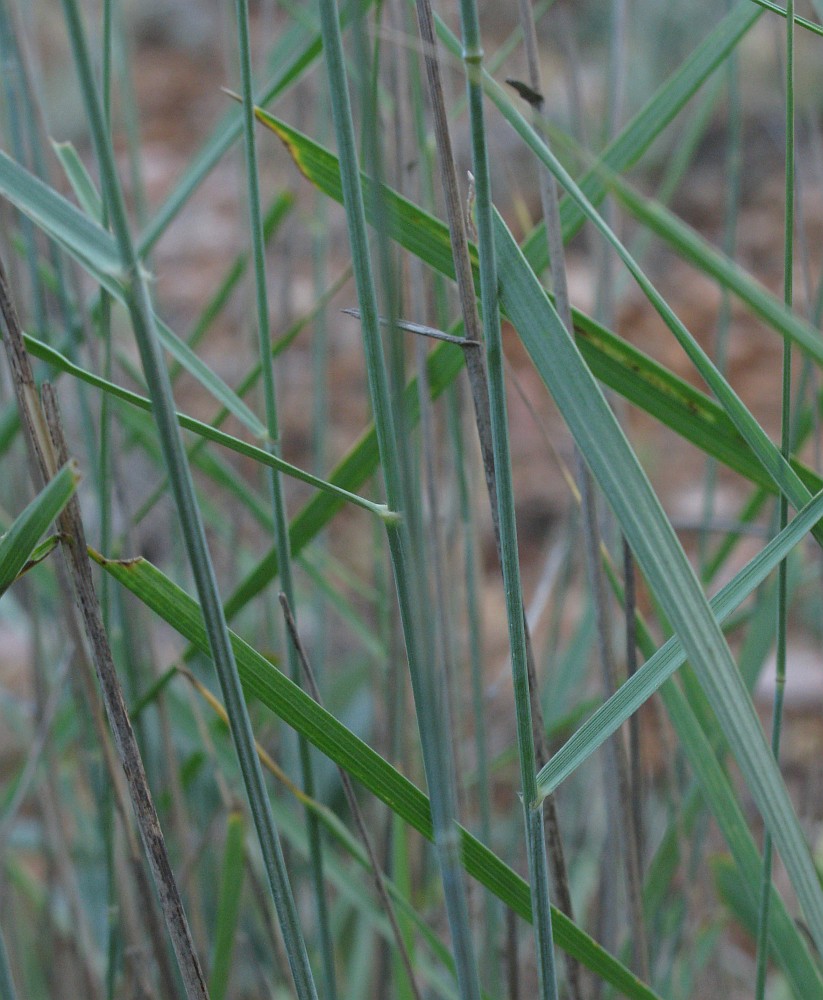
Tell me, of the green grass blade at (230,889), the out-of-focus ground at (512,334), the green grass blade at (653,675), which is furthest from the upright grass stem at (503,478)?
the out-of-focus ground at (512,334)

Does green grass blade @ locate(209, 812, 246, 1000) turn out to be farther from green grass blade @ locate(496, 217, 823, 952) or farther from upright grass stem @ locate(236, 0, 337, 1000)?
green grass blade @ locate(496, 217, 823, 952)

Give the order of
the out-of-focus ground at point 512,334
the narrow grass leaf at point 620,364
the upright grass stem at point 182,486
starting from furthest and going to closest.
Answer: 1. the out-of-focus ground at point 512,334
2. the narrow grass leaf at point 620,364
3. the upright grass stem at point 182,486

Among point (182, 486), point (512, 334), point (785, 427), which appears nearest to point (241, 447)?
point (182, 486)

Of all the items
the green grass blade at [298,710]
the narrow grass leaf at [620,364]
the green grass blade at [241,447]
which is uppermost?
the narrow grass leaf at [620,364]

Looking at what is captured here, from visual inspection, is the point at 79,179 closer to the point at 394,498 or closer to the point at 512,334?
the point at 394,498

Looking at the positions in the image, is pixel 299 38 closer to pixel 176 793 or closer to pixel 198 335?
pixel 198 335

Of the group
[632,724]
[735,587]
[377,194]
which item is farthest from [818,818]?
[377,194]

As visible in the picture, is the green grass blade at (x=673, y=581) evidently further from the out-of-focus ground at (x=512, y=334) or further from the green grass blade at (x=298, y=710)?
the out-of-focus ground at (x=512, y=334)
